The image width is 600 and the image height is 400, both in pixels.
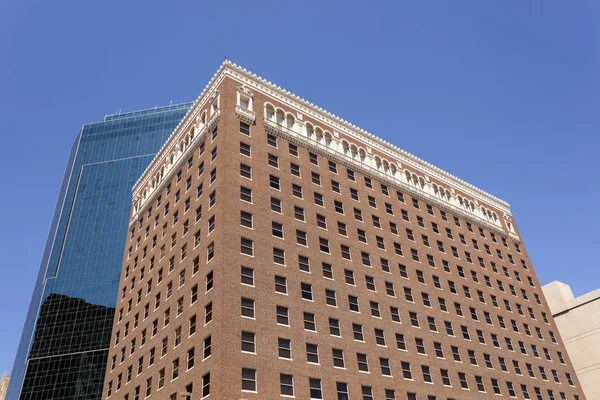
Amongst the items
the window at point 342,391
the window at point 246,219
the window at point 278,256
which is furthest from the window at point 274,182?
the window at point 342,391

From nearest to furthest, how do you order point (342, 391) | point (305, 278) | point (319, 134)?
point (342, 391), point (305, 278), point (319, 134)

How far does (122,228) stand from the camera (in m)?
128

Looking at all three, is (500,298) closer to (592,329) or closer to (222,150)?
(592,329)

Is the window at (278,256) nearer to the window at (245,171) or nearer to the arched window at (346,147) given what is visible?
the window at (245,171)

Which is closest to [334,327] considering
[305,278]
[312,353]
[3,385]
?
[312,353]

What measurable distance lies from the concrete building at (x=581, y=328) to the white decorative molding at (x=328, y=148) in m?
18.5

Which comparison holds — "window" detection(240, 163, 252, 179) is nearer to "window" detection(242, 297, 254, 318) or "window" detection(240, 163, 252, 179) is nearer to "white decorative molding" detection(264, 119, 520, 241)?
"white decorative molding" detection(264, 119, 520, 241)

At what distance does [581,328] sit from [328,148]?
59.5 metres

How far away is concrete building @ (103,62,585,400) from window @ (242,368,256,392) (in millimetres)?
115

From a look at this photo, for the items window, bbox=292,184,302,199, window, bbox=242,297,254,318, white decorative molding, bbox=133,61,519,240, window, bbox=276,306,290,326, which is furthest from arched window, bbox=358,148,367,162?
window, bbox=242,297,254,318

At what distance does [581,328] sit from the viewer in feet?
308

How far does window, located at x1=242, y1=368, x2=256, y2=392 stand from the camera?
143 ft

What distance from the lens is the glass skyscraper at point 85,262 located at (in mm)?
112562

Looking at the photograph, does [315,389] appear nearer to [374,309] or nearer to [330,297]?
[330,297]
